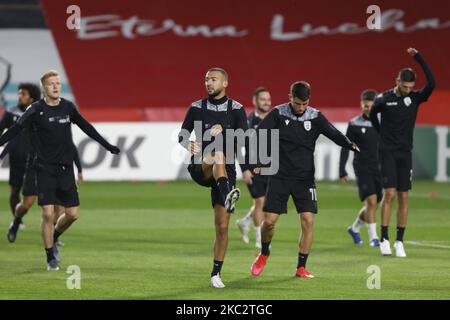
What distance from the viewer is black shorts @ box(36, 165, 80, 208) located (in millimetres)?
13172

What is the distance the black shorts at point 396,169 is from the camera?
591 inches

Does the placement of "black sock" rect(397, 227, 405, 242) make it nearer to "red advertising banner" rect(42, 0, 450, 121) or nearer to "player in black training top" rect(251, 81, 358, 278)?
"player in black training top" rect(251, 81, 358, 278)

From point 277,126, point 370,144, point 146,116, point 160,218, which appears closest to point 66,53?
point 146,116

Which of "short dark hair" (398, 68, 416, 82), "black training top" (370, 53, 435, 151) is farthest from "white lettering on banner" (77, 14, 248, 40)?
"short dark hair" (398, 68, 416, 82)

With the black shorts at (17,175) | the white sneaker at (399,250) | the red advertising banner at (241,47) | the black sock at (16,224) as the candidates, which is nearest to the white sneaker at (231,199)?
the white sneaker at (399,250)

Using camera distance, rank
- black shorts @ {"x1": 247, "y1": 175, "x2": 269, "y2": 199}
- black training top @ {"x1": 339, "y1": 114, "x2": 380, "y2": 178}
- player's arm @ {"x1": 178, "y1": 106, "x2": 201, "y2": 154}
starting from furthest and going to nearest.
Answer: black training top @ {"x1": 339, "y1": 114, "x2": 380, "y2": 178} < black shorts @ {"x1": 247, "y1": 175, "x2": 269, "y2": 199} < player's arm @ {"x1": 178, "y1": 106, "x2": 201, "y2": 154}

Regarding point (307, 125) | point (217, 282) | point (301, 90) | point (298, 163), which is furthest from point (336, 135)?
point (217, 282)

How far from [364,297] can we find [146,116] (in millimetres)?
21684

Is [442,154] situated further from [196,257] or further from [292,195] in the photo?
[292,195]

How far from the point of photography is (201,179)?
11773mm

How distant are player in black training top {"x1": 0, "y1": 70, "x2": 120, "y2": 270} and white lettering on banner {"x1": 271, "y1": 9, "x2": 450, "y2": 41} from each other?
987 inches

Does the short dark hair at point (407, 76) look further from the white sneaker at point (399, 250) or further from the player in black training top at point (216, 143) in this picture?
the player in black training top at point (216, 143)

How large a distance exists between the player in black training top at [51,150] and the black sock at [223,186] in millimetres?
2327

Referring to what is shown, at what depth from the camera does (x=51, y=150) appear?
13.2 metres
